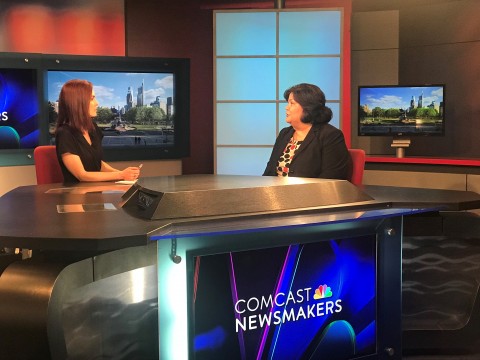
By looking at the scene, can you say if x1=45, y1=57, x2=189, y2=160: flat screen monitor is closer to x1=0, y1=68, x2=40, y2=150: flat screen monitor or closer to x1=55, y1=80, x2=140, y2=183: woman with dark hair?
x1=0, y1=68, x2=40, y2=150: flat screen monitor

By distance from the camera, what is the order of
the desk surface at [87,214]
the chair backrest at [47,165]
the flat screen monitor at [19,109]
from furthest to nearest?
the flat screen monitor at [19,109] < the chair backrest at [47,165] < the desk surface at [87,214]

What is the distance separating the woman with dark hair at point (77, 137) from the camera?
3.15 metres

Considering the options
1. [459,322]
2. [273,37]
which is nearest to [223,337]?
[459,322]

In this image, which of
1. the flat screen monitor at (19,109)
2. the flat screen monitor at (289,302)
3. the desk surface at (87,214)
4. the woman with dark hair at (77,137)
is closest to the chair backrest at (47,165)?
the woman with dark hair at (77,137)

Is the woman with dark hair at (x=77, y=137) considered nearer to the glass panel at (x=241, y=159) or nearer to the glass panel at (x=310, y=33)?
the glass panel at (x=241, y=159)

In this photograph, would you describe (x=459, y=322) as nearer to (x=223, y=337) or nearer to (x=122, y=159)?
(x=223, y=337)

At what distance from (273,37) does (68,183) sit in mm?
2911

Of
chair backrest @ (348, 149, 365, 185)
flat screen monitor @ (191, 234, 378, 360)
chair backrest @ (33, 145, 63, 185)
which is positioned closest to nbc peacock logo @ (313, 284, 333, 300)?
flat screen monitor @ (191, 234, 378, 360)

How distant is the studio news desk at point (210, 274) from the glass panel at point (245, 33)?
3514 millimetres

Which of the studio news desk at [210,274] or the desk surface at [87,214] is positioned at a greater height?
the desk surface at [87,214]

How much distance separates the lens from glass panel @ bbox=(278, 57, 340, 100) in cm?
545

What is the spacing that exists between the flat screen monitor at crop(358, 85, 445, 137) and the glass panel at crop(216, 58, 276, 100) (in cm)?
83

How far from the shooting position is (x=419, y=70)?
5844 mm

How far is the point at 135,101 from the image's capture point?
5203mm
